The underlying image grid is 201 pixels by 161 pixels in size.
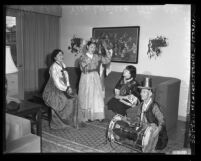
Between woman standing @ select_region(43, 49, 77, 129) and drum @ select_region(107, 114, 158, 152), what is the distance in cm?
61

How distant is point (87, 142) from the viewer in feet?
7.10

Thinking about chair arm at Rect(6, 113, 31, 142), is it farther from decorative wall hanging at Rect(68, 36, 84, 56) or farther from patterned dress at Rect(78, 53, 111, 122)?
decorative wall hanging at Rect(68, 36, 84, 56)

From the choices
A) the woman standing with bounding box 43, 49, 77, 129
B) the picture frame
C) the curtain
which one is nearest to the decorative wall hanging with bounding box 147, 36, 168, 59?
the picture frame

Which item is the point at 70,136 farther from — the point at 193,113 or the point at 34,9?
the point at 34,9

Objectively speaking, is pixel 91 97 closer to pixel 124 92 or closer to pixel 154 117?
pixel 124 92

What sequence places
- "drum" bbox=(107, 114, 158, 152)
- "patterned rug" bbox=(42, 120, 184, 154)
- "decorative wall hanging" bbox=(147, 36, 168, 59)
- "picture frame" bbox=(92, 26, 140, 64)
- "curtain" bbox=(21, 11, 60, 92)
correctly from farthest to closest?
1. "curtain" bbox=(21, 11, 60, 92)
2. "picture frame" bbox=(92, 26, 140, 64)
3. "decorative wall hanging" bbox=(147, 36, 168, 59)
4. "patterned rug" bbox=(42, 120, 184, 154)
5. "drum" bbox=(107, 114, 158, 152)

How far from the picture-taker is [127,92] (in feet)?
7.68

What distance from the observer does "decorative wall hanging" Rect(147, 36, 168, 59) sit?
8.49 feet

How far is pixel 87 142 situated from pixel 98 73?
2.86 feet

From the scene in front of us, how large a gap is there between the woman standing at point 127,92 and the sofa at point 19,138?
97 cm

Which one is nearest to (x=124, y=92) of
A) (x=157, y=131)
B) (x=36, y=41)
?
(x=157, y=131)

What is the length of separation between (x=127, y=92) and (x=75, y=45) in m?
0.93

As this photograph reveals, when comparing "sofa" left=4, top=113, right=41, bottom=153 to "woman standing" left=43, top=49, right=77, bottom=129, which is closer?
"sofa" left=4, top=113, right=41, bottom=153
